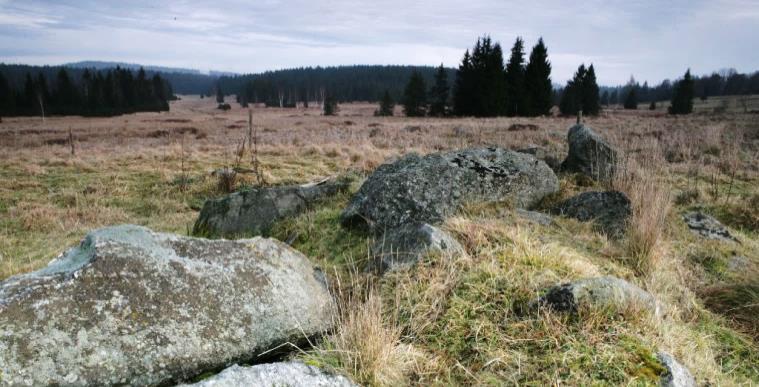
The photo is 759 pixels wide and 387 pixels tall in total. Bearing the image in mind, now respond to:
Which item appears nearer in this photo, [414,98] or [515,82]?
[515,82]

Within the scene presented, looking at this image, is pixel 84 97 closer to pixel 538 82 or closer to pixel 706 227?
pixel 538 82

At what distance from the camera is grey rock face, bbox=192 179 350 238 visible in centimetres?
636

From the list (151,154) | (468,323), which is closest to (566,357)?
(468,323)

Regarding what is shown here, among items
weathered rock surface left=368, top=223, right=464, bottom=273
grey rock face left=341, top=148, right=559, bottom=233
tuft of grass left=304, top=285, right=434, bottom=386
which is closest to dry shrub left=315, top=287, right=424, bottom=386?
tuft of grass left=304, top=285, right=434, bottom=386

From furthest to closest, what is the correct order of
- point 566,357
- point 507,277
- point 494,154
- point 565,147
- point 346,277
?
1. point 565,147
2. point 494,154
3. point 346,277
4. point 507,277
5. point 566,357

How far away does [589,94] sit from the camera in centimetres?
4875

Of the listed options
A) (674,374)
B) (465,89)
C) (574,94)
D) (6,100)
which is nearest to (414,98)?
(465,89)

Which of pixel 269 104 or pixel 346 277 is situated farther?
pixel 269 104

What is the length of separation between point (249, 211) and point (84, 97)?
285ft

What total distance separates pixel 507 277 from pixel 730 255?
11.8 feet

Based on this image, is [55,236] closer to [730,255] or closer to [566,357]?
[566,357]

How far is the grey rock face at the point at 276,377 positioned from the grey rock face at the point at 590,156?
6.65m

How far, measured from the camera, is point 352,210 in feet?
18.5

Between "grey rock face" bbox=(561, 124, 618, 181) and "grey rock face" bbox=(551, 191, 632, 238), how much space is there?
1740 millimetres
